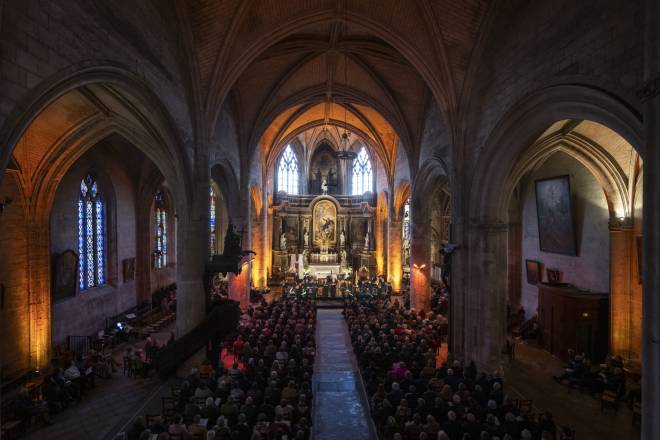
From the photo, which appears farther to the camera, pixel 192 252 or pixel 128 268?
pixel 128 268

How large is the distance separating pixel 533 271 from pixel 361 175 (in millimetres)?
20947

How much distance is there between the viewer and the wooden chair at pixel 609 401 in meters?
10.1

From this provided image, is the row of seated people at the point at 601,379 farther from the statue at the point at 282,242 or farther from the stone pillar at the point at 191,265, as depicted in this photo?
the statue at the point at 282,242

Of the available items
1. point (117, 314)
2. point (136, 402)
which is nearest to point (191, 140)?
point (136, 402)

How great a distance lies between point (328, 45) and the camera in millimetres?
16625

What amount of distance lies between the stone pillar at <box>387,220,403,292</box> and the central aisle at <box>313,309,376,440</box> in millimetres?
10792

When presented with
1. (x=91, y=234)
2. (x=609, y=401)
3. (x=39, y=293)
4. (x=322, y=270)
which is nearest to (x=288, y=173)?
(x=322, y=270)

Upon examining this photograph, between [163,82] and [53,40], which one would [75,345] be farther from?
[53,40]

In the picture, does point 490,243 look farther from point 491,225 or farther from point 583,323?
point 583,323

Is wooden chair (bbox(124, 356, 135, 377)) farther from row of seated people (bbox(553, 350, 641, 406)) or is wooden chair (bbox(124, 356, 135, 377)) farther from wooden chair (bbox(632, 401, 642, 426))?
wooden chair (bbox(632, 401, 642, 426))

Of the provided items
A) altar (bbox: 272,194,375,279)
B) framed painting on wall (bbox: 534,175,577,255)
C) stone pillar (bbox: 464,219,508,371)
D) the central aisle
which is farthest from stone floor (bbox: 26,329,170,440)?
altar (bbox: 272,194,375,279)

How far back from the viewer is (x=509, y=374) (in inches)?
507

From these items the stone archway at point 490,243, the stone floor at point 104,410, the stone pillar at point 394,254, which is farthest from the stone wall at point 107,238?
the stone pillar at point 394,254

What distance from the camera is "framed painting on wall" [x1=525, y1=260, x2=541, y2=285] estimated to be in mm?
17750
